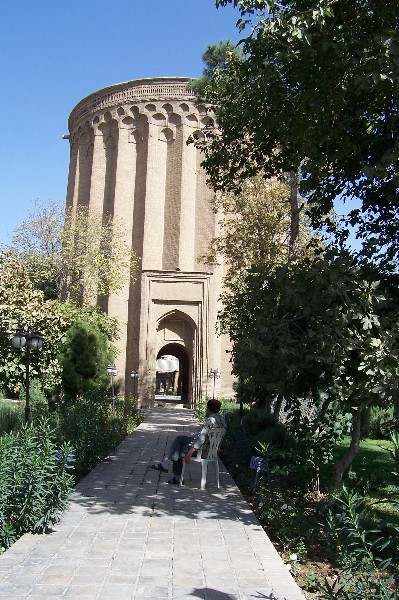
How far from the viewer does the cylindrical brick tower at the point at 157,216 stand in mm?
27406

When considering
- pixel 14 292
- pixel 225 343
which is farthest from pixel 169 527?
pixel 225 343

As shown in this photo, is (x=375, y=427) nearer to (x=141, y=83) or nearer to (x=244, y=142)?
(x=244, y=142)

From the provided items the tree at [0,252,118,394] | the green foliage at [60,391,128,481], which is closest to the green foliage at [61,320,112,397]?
the tree at [0,252,118,394]

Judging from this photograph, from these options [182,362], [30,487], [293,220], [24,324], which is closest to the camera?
[30,487]

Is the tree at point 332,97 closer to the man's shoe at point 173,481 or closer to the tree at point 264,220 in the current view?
the man's shoe at point 173,481

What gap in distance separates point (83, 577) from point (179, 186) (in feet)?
87.9

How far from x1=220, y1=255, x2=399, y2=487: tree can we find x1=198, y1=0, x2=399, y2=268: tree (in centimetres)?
106

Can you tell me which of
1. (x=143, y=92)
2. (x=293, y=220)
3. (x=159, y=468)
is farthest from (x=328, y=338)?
(x=143, y=92)

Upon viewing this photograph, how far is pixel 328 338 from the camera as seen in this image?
19.9 ft

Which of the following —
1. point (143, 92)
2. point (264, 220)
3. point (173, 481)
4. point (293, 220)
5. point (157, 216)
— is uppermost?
point (143, 92)

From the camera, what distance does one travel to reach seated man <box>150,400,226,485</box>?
796 centimetres

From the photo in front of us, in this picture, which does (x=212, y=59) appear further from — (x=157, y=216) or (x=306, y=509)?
(x=157, y=216)

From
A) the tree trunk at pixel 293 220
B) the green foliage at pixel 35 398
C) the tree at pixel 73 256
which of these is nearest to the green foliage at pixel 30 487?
the green foliage at pixel 35 398

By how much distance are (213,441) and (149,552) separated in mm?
3242
